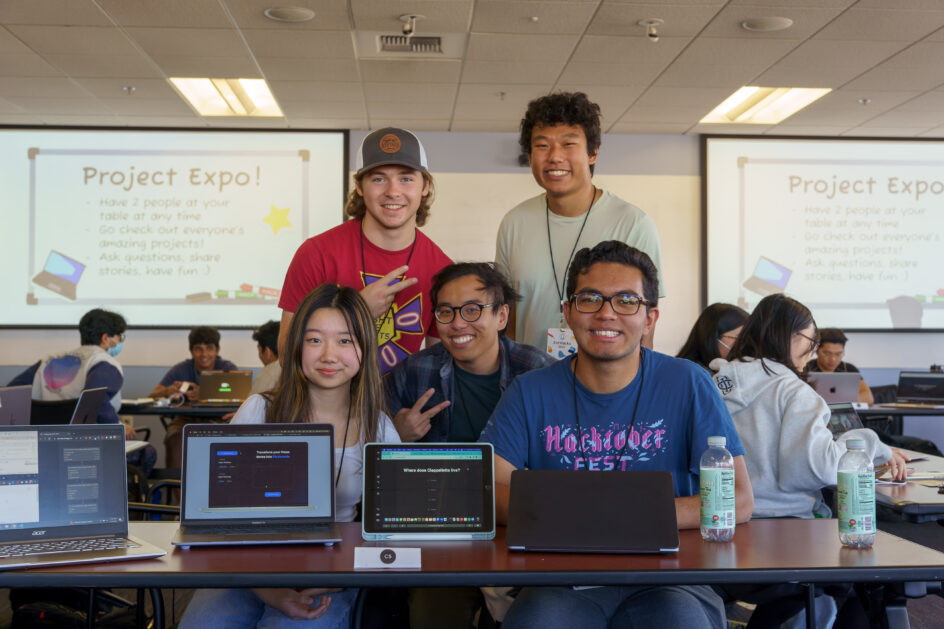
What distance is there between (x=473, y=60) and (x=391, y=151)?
350 centimetres

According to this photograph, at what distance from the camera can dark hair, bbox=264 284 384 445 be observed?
2.31 metres

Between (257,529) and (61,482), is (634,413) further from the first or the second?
(61,482)

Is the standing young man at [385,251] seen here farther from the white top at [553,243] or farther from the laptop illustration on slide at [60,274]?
the laptop illustration on slide at [60,274]

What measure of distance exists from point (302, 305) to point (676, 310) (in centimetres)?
595

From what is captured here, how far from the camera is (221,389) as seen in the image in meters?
6.12

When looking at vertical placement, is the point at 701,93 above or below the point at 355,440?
above

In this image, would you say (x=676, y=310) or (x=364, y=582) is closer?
(x=364, y=582)

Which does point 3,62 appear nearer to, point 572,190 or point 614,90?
point 614,90

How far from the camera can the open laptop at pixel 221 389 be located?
20.0 feet

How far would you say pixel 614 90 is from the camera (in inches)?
257

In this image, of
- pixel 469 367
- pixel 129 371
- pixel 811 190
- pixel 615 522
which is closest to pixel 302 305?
→ pixel 469 367

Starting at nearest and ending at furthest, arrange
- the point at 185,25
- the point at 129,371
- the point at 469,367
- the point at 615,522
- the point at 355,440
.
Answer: the point at 615,522
the point at 355,440
the point at 469,367
the point at 185,25
the point at 129,371

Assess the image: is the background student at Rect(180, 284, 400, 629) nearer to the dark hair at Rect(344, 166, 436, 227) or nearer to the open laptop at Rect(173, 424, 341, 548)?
the open laptop at Rect(173, 424, 341, 548)

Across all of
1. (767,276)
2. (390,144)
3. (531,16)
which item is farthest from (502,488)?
(767,276)
